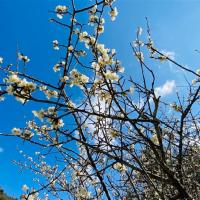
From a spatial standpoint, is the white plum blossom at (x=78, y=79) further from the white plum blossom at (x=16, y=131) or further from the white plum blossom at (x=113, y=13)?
the white plum blossom at (x=113, y=13)

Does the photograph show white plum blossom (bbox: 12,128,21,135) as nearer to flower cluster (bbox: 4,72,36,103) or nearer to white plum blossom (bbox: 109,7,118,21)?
flower cluster (bbox: 4,72,36,103)

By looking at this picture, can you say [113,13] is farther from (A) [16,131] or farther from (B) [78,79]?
(A) [16,131]

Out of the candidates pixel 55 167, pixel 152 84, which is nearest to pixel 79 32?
pixel 152 84

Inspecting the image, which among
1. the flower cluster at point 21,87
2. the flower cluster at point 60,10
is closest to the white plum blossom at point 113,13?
the flower cluster at point 60,10

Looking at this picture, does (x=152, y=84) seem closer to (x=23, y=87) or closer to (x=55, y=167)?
(x=23, y=87)

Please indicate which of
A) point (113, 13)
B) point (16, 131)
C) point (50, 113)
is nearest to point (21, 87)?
point (50, 113)

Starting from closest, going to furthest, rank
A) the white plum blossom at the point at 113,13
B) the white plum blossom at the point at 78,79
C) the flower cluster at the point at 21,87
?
the flower cluster at the point at 21,87 < the white plum blossom at the point at 78,79 < the white plum blossom at the point at 113,13

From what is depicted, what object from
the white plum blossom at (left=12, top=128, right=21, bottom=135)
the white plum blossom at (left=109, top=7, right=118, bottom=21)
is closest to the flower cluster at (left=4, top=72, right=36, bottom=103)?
the white plum blossom at (left=12, top=128, right=21, bottom=135)

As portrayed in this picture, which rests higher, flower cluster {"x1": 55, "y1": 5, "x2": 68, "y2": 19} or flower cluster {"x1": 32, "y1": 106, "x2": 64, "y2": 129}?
flower cluster {"x1": 55, "y1": 5, "x2": 68, "y2": 19}

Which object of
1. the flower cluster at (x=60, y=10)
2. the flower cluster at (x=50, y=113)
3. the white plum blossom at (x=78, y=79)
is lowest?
the flower cluster at (x=50, y=113)

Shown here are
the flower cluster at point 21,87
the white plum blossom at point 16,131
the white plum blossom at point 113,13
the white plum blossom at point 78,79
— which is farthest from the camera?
the white plum blossom at point 113,13

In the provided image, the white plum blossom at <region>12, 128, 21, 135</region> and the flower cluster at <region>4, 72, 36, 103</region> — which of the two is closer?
the flower cluster at <region>4, 72, 36, 103</region>

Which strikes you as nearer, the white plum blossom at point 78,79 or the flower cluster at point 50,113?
the flower cluster at point 50,113

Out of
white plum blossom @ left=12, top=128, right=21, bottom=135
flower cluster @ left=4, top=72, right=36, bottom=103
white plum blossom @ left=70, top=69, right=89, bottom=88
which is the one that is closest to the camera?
flower cluster @ left=4, top=72, right=36, bottom=103
